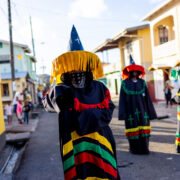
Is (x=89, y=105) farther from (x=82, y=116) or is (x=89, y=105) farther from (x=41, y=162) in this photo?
(x=41, y=162)

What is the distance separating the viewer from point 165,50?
16219 millimetres

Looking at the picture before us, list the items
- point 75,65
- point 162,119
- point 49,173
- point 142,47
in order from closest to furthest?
1. point 75,65
2. point 49,173
3. point 162,119
4. point 142,47

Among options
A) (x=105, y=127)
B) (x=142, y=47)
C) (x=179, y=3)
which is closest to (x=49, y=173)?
(x=105, y=127)

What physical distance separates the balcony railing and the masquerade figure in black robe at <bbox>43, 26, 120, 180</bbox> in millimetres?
13554

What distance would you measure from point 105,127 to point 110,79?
101 feet

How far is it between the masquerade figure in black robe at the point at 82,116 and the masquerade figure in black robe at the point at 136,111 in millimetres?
2391

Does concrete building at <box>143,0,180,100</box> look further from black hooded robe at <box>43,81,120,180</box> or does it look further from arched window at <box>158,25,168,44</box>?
black hooded robe at <box>43,81,120,180</box>

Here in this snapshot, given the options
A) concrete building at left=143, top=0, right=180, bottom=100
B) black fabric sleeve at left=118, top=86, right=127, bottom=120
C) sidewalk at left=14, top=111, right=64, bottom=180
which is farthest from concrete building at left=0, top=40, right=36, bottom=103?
black fabric sleeve at left=118, top=86, right=127, bottom=120

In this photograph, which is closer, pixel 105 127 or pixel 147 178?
pixel 105 127

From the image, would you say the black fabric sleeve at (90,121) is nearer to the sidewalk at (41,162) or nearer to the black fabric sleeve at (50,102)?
the black fabric sleeve at (50,102)

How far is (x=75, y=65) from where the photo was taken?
2701 mm

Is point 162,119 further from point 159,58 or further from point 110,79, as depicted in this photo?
point 110,79

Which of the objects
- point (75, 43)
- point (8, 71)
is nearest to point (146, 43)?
point (8, 71)

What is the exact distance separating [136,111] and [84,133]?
2.85 metres
